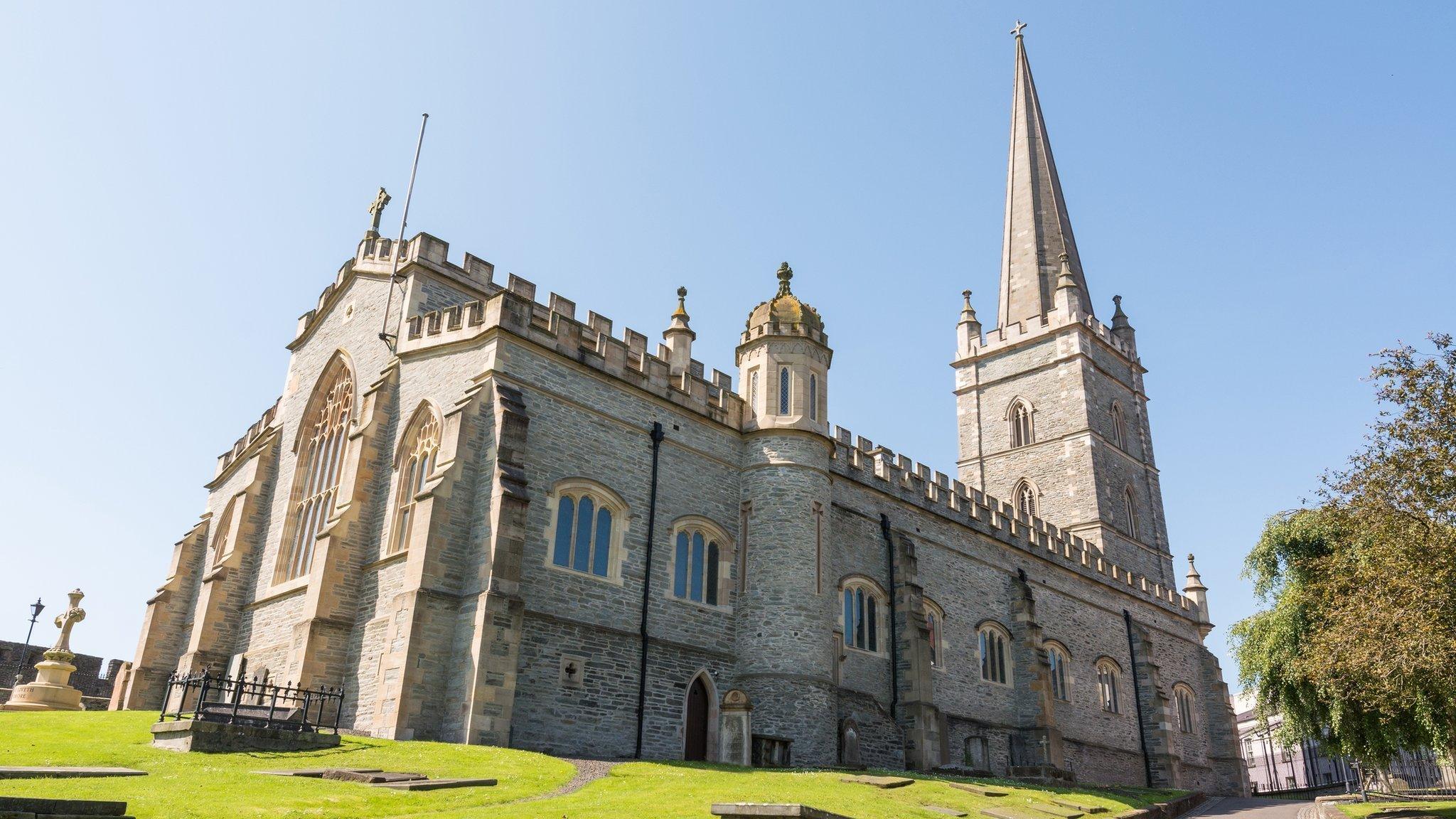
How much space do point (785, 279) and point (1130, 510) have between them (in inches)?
1082

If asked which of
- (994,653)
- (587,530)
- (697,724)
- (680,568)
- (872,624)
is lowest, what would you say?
(697,724)

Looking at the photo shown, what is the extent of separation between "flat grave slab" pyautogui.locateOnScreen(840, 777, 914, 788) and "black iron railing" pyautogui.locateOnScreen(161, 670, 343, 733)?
9.05m

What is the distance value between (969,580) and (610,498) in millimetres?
14237

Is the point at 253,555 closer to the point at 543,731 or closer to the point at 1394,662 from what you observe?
the point at 543,731

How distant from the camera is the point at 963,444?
52.1 meters

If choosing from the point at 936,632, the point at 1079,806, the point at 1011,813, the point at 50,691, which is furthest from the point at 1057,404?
the point at 50,691

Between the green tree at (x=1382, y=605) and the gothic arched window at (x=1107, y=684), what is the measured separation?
11.0m

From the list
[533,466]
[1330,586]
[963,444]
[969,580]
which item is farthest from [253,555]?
[963,444]

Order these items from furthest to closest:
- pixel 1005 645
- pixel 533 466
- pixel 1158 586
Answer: pixel 1158 586 → pixel 1005 645 → pixel 533 466

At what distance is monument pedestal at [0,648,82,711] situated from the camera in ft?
81.5

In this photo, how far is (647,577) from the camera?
76.6ft

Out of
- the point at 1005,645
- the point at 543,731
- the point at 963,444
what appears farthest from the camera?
the point at 963,444

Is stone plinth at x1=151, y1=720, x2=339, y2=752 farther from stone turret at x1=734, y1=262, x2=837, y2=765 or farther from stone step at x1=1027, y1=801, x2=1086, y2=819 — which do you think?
stone step at x1=1027, y1=801, x2=1086, y2=819

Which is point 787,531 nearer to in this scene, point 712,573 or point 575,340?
point 712,573
